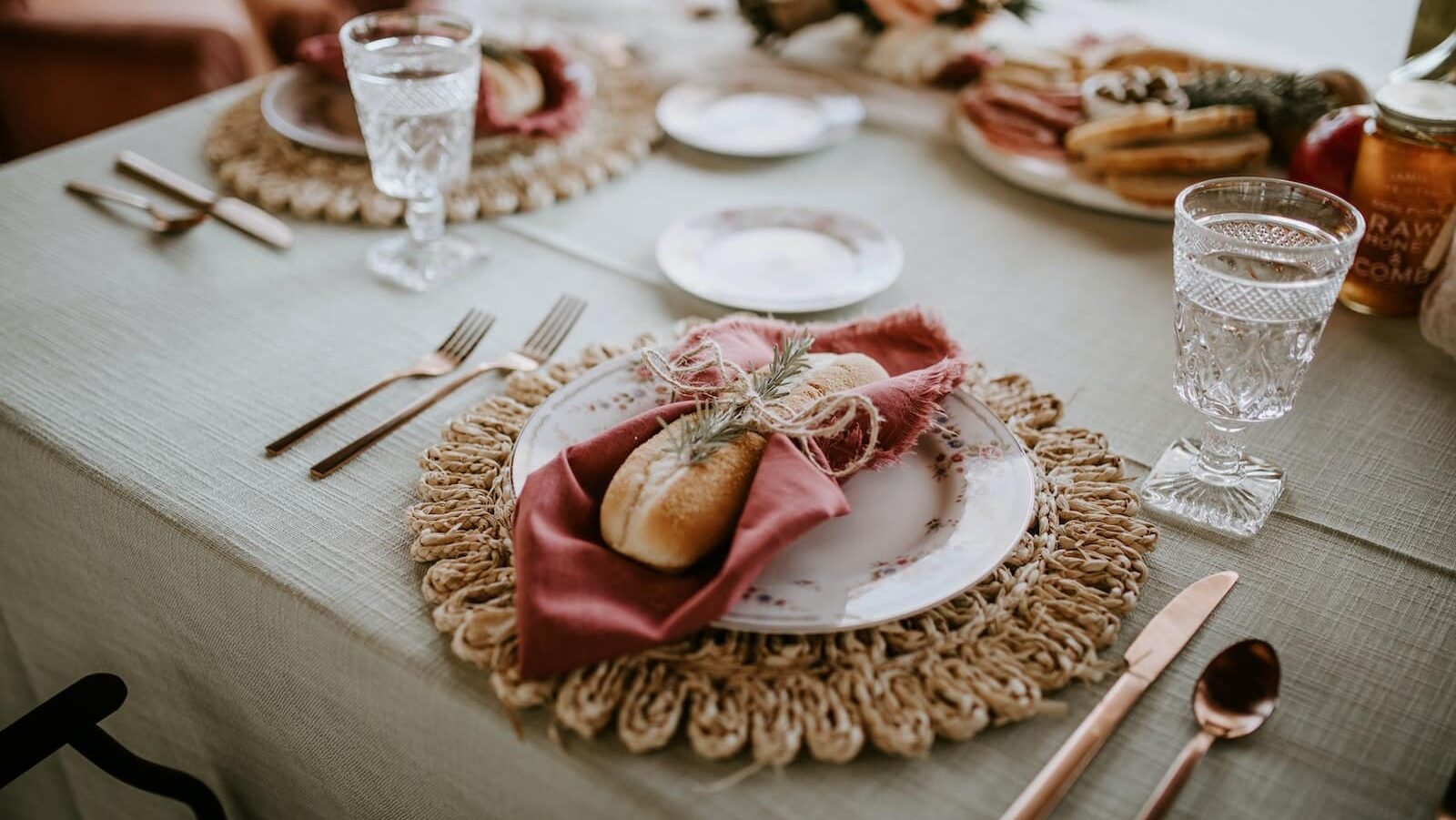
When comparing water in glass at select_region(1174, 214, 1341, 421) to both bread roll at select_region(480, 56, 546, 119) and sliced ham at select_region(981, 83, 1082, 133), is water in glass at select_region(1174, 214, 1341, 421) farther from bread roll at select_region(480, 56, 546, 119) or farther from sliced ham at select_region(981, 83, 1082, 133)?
bread roll at select_region(480, 56, 546, 119)

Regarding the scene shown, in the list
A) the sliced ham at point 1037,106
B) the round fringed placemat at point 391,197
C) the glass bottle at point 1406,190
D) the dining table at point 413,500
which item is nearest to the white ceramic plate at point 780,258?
the dining table at point 413,500

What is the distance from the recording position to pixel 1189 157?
116 cm

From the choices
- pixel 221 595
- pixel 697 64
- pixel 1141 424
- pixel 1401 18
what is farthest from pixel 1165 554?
pixel 1401 18

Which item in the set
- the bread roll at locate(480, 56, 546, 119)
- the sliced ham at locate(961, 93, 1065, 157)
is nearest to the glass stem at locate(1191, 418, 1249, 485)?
the sliced ham at locate(961, 93, 1065, 157)

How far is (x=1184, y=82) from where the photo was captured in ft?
4.23

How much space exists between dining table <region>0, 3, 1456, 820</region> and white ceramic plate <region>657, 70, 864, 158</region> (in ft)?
0.17

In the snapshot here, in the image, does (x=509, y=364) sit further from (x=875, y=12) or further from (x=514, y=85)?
(x=875, y=12)

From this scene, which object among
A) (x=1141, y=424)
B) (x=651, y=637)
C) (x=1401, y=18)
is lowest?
(x=1401, y=18)

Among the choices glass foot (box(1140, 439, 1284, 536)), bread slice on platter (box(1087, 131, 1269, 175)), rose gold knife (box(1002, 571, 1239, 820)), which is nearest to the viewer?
rose gold knife (box(1002, 571, 1239, 820))

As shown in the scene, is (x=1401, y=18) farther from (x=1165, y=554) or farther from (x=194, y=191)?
(x=194, y=191)

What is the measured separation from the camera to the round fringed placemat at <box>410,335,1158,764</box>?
0.58 m

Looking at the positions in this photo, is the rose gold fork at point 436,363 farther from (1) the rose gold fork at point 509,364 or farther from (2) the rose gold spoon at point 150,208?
(2) the rose gold spoon at point 150,208

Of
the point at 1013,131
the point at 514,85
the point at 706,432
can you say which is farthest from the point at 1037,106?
the point at 706,432

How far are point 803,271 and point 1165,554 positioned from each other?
468mm
